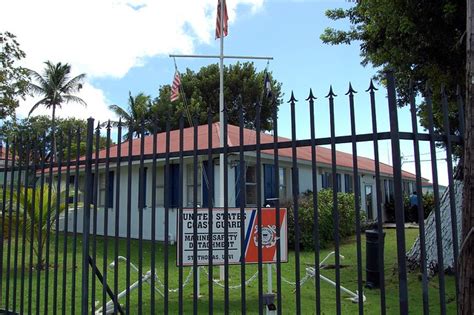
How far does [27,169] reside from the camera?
5.34 m

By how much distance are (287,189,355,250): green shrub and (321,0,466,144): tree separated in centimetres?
520

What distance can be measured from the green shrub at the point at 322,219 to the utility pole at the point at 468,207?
936cm

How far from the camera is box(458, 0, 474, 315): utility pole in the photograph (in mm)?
2611

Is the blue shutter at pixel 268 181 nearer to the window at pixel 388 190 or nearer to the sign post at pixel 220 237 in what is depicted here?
the window at pixel 388 190

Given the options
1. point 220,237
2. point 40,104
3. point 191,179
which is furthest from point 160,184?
point 40,104

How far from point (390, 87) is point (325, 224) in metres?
11.1

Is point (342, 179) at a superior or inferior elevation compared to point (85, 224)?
superior

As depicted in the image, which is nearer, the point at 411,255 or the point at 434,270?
the point at 434,270

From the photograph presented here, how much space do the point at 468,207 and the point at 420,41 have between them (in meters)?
5.68

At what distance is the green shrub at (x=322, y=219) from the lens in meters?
13.0

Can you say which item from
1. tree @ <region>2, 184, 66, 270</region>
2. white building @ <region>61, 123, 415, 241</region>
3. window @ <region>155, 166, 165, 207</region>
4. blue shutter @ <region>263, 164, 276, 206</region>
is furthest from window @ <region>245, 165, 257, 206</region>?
tree @ <region>2, 184, 66, 270</region>

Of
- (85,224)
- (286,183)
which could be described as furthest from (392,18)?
(286,183)

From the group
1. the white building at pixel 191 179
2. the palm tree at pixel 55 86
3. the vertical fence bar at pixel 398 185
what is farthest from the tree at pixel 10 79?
the palm tree at pixel 55 86

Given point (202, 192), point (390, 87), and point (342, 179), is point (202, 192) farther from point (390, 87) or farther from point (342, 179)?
point (390, 87)
